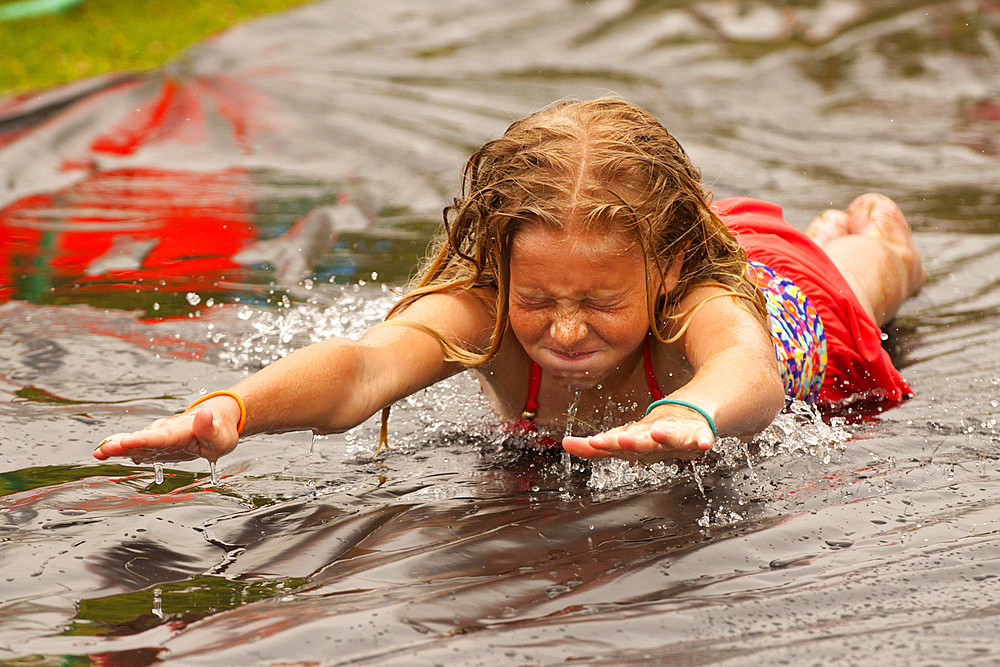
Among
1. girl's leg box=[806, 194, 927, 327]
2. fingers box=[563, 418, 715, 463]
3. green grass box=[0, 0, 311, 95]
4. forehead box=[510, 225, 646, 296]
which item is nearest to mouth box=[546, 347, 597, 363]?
forehead box=[510, 225, 646, 296]

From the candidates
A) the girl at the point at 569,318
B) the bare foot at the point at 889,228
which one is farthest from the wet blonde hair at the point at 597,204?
the bare foot at the point at 889,228

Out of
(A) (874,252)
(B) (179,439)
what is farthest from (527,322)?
(A) (874,252)

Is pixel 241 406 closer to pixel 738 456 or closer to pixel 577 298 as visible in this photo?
pixel 577 298

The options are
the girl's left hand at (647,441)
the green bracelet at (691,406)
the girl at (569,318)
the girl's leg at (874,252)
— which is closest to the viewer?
the girl's left hand at (647,441)

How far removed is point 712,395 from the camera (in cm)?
183

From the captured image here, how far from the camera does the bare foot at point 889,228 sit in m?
3.67

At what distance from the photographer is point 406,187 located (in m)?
5.21

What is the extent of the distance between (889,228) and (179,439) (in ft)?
9.24

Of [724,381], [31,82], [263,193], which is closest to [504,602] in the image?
[724,381]

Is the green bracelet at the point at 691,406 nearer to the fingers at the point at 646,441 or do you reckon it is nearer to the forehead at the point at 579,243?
the fingers at the point at 646,441

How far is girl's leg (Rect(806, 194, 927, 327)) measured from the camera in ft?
11.1

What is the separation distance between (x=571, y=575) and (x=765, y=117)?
5.33 metres

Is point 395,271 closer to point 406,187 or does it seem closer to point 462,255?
point 406,187

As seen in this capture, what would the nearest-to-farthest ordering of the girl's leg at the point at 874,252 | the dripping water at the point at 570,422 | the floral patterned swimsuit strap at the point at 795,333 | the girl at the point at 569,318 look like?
the girl at the point at 569,318
the dripping water at the point at 570,422
the floral patterned swimsuit strap at the point at 795,333
the girl's leg at the point at 874,252
